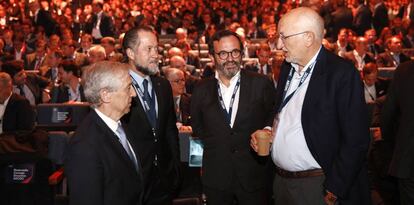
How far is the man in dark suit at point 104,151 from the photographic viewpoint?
267 centimetres

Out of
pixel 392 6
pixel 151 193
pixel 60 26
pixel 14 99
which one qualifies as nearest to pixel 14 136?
pixel 14 99

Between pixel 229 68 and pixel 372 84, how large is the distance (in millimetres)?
4317

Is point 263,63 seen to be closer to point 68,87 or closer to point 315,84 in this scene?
point 68,87

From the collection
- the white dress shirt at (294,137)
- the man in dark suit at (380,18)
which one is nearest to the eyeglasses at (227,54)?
the white dress shirt at (294,137)

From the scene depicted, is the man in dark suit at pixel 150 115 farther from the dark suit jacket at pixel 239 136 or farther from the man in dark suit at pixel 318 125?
the man in dark suit at pixel 318 125

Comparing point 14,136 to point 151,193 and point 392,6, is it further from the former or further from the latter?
point 392,6

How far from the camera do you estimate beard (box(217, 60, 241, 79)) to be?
4.25 m

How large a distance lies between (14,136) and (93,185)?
300 cm

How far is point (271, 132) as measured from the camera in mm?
3760

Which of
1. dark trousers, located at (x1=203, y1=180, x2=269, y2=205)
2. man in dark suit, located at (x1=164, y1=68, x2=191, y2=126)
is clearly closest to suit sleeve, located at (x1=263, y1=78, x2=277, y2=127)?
dark trousers, located at (x1=203, y1=180, x2=269, y2=205)

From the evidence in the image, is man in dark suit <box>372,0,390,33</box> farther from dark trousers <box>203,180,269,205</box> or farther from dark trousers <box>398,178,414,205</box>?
dark trousers <box>203,180,269,205</box>

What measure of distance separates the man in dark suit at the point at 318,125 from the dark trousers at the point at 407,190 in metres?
0.80

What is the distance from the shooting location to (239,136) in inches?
165

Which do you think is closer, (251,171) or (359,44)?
(251,171)
